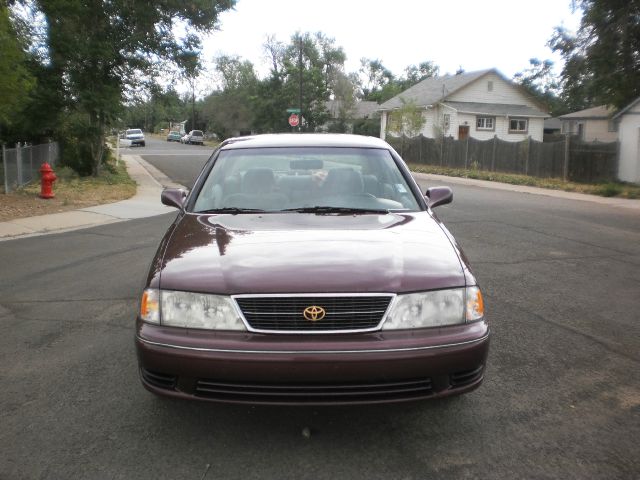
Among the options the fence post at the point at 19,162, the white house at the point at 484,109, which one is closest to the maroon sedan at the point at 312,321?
the fence post at the point at 19,162

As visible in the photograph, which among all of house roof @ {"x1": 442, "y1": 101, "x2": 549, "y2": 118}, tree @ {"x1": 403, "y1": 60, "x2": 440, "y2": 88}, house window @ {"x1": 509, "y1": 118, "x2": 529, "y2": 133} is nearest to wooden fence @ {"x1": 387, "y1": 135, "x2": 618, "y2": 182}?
house roof @ {"x1": 442, "y1": 101, "x2": 549, "y2": 118}

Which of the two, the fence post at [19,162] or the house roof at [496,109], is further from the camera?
the house roof at [496,109]

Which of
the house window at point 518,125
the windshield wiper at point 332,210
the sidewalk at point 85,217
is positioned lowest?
the sidewalk at point 85,217

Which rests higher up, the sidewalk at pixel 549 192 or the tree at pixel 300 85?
the tree at pixel 300 85

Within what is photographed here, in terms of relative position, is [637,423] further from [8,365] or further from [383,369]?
[8,365]

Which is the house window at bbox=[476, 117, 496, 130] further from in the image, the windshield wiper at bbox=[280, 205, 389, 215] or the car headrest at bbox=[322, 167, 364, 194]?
the windshield wiper at bbox=[280, 205, 389, 215]

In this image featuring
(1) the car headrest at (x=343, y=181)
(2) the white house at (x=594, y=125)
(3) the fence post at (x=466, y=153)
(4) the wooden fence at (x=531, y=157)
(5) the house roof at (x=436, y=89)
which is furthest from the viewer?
(5) the house roof at (x=436, y=89)

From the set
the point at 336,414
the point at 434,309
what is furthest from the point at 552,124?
the point at 434,309

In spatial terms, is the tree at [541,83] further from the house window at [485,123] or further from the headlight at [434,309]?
the headlight at [434,309]

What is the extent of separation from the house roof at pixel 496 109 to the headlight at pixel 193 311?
4010cm

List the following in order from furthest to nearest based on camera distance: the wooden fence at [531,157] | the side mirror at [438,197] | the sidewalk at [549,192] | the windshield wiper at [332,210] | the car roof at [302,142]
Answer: the wooden fence at [531,157] → the sidewalk at [549,192] → the car roof at [302,142] → the side mirror at [438,197] → the windshield wiper at [332,210]

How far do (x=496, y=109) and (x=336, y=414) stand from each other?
42.0 meters

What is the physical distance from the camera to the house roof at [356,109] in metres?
59.5

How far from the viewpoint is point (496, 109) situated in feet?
139
